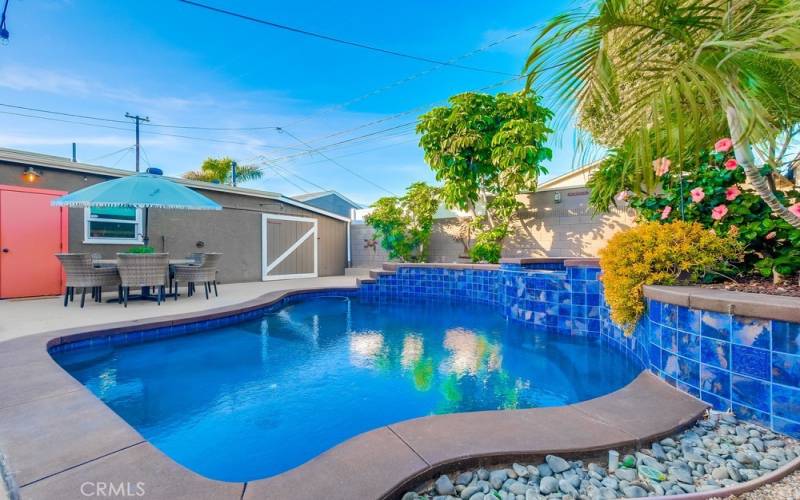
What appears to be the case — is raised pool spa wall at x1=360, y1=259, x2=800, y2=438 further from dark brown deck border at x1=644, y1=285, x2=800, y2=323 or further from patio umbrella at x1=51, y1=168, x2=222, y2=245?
patio umbrella at x1=51, y1=168, x2=222, y2=245

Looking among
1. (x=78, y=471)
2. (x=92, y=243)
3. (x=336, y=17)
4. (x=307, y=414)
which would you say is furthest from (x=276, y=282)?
(x=78, y=471)

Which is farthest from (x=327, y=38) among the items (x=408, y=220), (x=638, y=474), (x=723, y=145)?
(x=638, y=474)

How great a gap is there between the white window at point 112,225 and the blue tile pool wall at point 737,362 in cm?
928

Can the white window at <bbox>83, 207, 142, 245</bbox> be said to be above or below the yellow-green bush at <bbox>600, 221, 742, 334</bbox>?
above

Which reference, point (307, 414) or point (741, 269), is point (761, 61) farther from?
point (307, 414)

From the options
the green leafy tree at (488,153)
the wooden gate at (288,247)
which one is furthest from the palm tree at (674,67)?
the wooden gate at (288,247)

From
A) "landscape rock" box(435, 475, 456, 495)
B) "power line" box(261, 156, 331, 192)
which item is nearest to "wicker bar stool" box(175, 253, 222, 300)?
"landscape rock" box(435, 475, 456, 495)

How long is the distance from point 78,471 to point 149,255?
4.88 metres

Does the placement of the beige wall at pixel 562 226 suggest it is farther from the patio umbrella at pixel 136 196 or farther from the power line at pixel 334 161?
the power line at pixel 334 161

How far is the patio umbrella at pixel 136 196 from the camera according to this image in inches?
211

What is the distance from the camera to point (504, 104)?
25.4 feet

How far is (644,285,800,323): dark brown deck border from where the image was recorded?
1801 mm

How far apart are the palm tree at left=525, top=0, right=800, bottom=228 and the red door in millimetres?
8561

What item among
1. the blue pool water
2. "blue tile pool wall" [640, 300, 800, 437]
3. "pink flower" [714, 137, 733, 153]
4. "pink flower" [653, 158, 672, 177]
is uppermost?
"pink flower" [714, 137, 733, 153]
